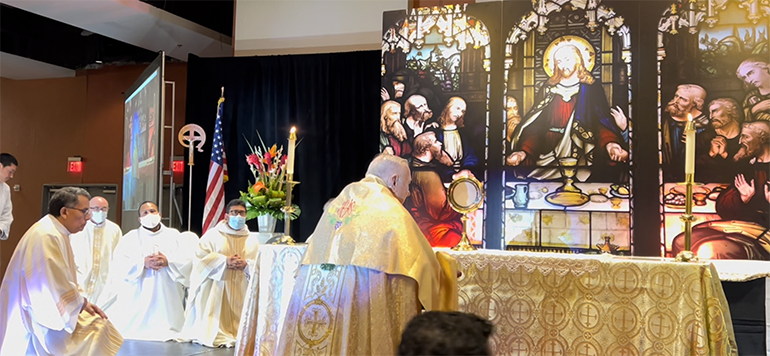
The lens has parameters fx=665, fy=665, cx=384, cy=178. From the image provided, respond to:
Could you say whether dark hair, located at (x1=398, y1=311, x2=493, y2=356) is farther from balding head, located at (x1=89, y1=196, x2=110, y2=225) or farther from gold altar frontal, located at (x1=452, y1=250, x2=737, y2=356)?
balding head, located at (x1=89, y1=196, x2=110, y2=225)

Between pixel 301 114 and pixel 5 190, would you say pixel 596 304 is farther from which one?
pixel 5 190

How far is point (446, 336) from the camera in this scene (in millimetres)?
1601

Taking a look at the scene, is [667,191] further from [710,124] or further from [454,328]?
[454,328]

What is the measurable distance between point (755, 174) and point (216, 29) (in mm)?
8320

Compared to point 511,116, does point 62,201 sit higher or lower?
lower

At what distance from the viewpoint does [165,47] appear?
11.3 m

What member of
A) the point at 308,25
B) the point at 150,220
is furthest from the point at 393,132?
the point at 150,220

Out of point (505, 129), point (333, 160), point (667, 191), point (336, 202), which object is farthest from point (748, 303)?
point (333, 160)

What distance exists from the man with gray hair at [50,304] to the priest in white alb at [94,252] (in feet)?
10.7

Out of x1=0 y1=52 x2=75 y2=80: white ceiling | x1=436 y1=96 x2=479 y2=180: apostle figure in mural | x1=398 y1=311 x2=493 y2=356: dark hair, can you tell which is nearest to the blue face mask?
x1=436 y1=96 x2=479 y2=180: apostle figure in mural

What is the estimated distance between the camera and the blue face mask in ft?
24.8

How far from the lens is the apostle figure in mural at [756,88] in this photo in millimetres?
6242

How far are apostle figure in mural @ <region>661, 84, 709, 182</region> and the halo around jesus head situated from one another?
88 centimetres

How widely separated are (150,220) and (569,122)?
4.93m
